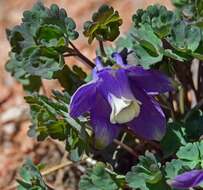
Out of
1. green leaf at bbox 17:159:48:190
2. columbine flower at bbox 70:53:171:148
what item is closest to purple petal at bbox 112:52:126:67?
columbine flower at bbox 70:53:171:148

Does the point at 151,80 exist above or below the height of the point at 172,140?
above

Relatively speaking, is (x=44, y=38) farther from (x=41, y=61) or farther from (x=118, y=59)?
(x=118, y=59)

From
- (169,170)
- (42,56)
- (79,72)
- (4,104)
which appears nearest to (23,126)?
(4,104)

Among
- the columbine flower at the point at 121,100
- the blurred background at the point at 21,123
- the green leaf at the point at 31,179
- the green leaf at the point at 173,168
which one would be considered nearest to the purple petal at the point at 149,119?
the columbine flower at the point at 121,100

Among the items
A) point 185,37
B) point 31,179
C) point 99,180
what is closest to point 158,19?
point 185,37

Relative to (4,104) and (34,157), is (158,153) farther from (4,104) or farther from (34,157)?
(4,104)
